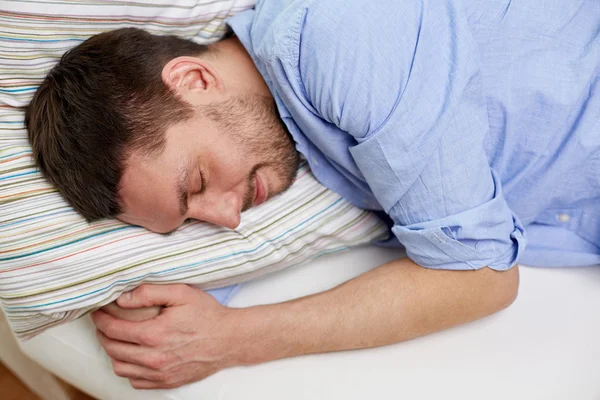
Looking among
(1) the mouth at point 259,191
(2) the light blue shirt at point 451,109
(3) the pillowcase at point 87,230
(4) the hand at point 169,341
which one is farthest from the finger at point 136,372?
(2) the light blue shirt at point 451,109

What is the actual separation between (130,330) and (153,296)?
0.07 meters

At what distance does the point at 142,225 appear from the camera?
107cm

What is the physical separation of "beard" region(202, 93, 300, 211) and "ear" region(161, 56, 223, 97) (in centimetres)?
4

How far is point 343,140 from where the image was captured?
1.05 m

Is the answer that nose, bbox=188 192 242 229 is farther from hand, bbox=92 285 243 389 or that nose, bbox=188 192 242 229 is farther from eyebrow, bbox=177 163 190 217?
hand, bbox=92 285 243 389

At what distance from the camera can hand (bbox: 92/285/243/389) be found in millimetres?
1037

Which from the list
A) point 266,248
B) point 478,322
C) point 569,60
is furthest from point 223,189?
point 569,60

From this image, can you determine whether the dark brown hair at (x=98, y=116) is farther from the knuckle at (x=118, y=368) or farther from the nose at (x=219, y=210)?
the knuckle at (x=118, y=368)

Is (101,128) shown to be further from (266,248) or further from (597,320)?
(597,320)

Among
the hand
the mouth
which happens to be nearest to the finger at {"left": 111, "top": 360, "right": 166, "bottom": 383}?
the hand

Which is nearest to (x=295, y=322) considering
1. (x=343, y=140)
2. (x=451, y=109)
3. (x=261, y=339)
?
(x=261, y=339)

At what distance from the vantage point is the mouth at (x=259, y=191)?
1.08m

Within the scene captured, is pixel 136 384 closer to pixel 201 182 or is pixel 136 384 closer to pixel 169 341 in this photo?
pixel 169 341

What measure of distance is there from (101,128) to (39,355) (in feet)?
1.66
